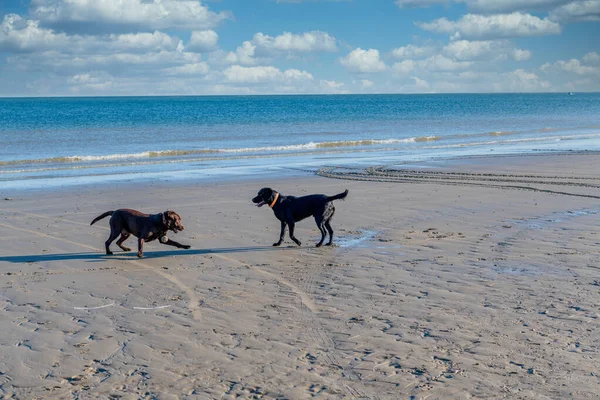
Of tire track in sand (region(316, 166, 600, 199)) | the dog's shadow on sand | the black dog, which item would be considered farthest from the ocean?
the black dog

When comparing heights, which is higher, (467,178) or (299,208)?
(467,178)

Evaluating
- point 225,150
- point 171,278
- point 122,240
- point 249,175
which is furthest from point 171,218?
point 225,150

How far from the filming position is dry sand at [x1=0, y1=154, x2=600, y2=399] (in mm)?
6234

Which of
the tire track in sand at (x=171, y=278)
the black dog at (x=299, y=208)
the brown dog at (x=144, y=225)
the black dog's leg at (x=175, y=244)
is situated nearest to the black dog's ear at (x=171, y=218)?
the brown dog at (x=144, y=225)

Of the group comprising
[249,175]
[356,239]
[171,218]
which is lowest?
[356,239]

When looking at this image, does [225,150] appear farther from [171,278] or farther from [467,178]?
[171,278]

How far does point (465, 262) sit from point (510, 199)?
6.75m

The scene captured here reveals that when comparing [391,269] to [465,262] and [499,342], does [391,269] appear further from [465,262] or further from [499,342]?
[499,342]

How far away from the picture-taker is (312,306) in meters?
8.49

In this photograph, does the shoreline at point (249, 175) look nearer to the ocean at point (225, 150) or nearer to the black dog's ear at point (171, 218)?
the ocean at point (225, 150)

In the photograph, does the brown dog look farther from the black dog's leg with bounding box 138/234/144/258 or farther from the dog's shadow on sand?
the dog's shadow on sand

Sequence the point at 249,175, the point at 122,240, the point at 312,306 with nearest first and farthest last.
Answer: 1. the point at 312,306
2. the point at 122,240
3. the point at 249,175

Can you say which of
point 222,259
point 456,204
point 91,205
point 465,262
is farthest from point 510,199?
point 91,205

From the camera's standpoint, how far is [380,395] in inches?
232
